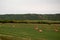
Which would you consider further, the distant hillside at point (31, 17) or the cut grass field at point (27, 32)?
the distant hillside at point (31, 17)

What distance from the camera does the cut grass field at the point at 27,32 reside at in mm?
2336

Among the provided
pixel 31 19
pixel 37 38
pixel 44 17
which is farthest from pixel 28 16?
pixel 37 38

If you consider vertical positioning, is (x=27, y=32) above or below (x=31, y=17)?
below

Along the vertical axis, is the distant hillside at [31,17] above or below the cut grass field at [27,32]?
above

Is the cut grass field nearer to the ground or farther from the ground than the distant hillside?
nearer to the ground

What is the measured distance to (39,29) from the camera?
2.70m

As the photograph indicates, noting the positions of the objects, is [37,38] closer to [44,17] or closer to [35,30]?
[35,30]

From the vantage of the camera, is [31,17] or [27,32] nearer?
[27,32]

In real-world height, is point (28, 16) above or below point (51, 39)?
above

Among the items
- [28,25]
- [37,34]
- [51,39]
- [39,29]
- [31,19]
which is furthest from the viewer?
[31,19]

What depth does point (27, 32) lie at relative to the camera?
261cm

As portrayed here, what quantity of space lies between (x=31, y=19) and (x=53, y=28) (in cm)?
63

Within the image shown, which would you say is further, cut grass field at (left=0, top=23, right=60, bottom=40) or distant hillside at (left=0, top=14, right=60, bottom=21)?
distant hillside at (left=0, top=14, right=60, bottom=21)

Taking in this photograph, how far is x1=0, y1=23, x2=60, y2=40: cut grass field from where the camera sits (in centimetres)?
234
